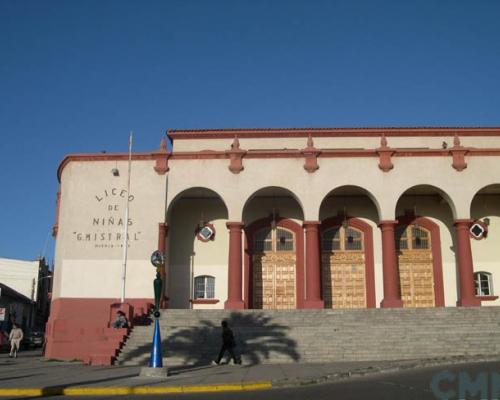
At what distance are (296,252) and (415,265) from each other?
5.45 m

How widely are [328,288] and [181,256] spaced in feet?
22.2

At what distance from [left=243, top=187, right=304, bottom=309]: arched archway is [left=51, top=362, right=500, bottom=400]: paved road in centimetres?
1236

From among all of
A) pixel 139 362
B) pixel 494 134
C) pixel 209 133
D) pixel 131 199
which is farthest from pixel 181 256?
pixel 494 134

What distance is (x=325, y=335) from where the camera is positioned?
2003 centimetres

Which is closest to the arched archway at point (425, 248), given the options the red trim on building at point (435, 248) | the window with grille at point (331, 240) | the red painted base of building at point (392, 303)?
the red trim on building at point (435, 248)

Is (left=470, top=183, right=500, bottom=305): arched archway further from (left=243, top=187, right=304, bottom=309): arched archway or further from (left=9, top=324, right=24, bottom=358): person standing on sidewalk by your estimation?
(left=9, top=324, right=24, bottom=358): person standing on sidewalk

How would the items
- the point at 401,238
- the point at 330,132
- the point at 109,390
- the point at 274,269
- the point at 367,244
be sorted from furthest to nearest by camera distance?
the point at 330,132 → the point at 401,238 → the point at 367,244 → the point at 274,269 → the point at 109,390

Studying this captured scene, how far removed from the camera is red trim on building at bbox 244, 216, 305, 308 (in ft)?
86.8

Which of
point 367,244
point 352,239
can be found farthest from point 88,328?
point 367,244

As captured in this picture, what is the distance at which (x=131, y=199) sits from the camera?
83.2 feet

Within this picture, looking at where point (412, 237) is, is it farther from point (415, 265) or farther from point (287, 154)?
point (287, 154)

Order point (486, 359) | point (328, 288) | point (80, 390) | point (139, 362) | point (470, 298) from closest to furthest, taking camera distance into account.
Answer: point (80, 390) → point (486, 359) → point (139, 362) → point (470, 298) → point (328, 288)

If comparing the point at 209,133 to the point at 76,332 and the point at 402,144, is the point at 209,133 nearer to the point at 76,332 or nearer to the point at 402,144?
the point at 402,144

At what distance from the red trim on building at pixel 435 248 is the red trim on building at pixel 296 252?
4798 millimetres
